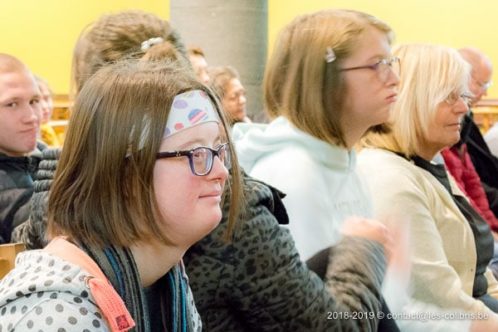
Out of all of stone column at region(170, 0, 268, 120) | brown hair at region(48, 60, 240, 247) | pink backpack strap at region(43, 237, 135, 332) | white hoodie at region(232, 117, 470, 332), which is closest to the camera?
pink backpack strap at region(43, 237, 135, 332)

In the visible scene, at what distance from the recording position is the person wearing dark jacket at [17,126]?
3055mm

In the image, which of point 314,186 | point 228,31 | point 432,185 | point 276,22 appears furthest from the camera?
point 276,22

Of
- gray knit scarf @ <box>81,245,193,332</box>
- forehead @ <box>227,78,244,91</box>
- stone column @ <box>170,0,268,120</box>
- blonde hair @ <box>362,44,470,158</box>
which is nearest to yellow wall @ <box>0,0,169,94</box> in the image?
stone column @ <box>170,0,268,120</box>

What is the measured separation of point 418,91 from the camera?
2980 millimetres

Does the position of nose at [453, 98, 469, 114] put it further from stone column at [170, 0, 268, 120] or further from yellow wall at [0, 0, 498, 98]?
yellow wall at [0, 0, 498, 98]

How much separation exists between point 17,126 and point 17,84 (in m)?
0.15

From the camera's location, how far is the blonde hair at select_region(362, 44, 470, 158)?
9.64 ft

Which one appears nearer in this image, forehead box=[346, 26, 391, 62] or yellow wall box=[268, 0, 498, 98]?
forehead box=[346, 26, 391, 62]

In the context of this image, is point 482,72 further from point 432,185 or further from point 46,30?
point 46,30

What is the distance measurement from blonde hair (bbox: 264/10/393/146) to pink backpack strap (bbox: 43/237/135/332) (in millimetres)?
1178

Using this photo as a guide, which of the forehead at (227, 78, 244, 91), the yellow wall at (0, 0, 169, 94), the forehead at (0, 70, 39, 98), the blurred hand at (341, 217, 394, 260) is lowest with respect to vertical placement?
the yellow wall at (0, 0, 169, 94)

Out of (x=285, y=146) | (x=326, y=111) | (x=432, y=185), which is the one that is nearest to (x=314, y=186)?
(x=285, y=146)

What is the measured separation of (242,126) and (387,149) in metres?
0.54

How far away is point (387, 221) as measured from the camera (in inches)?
87.0
